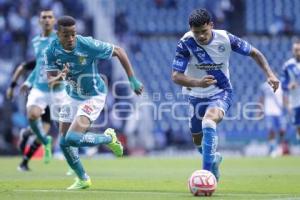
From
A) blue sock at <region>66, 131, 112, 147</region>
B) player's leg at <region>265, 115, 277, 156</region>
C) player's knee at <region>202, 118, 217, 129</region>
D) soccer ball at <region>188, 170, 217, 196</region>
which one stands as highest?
player's knee at <region>202, 118, 217, 129</region>

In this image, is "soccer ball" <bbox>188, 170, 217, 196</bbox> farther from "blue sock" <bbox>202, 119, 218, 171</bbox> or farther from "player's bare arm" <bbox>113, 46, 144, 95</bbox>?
"player's bare arm" <bbox>113, 46, 144, 95</bbox>

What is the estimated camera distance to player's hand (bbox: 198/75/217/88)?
31.3 feet

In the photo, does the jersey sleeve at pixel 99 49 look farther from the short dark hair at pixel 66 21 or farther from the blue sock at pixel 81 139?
the blue sock at pixel 81 139

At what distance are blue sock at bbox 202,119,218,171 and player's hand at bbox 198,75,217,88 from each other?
0.43m

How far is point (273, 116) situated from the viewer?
2331 centimetres

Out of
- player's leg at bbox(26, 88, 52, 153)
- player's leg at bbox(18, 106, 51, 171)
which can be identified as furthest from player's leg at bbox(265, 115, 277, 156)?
player's leg at bbox(26, 88, 52, 153)

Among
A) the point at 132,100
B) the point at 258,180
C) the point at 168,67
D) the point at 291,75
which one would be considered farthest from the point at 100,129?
the point at 258,180

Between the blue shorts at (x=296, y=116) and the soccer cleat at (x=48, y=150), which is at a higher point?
the soccer cleat at (x=48, y=150)

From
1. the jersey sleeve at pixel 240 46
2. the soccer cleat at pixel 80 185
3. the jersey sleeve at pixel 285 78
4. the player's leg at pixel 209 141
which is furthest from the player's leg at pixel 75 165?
the jersey sleeve at pixel 285 78

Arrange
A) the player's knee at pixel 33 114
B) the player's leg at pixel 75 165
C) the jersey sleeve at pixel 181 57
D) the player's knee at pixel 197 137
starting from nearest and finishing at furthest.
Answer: the jersey sleeve at pixel 181 57
the player's leg at pixel 75 165
the player's knee at pixel 197 137
the player's knee at pixel 33 114

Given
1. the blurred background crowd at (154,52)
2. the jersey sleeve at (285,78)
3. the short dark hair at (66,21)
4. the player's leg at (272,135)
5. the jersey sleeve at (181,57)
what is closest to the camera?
the jersey sleeve at (181,57)

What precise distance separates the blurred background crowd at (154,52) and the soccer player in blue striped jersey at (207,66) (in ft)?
41.4

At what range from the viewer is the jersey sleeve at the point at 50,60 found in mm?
10805

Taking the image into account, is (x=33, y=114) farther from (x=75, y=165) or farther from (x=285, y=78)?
(x=285, y=78)
